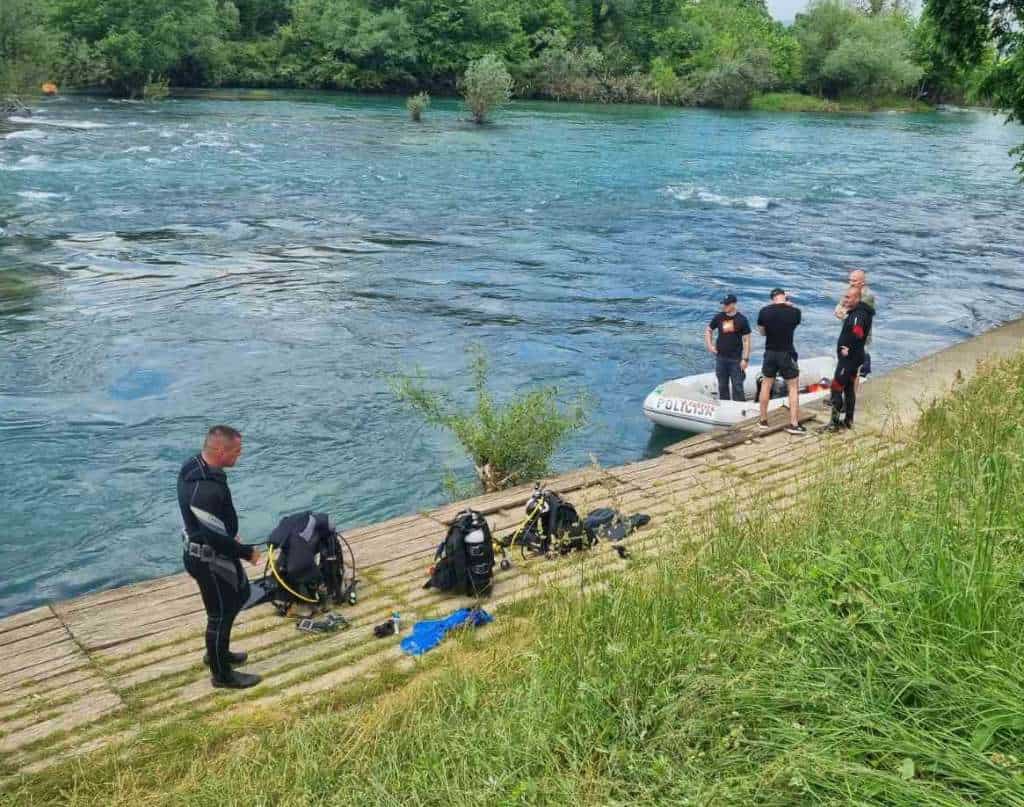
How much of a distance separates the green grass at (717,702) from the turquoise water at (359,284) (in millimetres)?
5651

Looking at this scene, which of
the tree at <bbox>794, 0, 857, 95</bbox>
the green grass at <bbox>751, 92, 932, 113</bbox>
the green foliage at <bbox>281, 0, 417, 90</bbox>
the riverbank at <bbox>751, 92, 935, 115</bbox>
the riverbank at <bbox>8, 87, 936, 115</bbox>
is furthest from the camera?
the tree at <bbox>794, 0, 857, 95</bbox>

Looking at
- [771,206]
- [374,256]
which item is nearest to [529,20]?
[771,206]

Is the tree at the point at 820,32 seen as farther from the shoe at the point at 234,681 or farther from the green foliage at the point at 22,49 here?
the shoe at the point at 234,681

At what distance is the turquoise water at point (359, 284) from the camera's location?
12.3 meters

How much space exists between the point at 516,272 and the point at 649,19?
66.2 meters

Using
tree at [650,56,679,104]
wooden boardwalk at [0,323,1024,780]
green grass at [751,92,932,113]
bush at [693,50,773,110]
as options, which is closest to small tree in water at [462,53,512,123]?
tree at [650,56,679,104]

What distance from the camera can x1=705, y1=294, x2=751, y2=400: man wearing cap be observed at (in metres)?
12.6

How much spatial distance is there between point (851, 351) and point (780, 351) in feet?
3.14

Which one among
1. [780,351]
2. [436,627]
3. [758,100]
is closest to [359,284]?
[780,351]

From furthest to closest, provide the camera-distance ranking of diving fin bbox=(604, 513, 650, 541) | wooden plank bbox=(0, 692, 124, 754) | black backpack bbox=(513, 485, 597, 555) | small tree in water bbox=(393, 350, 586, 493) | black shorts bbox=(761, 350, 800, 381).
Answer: black shorts bbox=(761, 350, 800, 381) → small tree in water bbox=(393, 350, 586, 493) → diving fin bbox=(604, 513, 650, 541) → black backpack bbox=(513, 485, 597, 555) → wooden plank bbox=(0, 692, 124, 754)

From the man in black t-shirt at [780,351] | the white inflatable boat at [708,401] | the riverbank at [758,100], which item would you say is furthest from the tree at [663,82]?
the man in black t-shirt at [780,351]

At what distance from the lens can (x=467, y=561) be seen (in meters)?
7.04

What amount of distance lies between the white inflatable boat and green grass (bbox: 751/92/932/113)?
194 feet

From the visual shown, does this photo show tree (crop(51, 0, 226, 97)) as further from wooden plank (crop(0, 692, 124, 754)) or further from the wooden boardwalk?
wooden plank (crop(0, 692, 124, 754))
